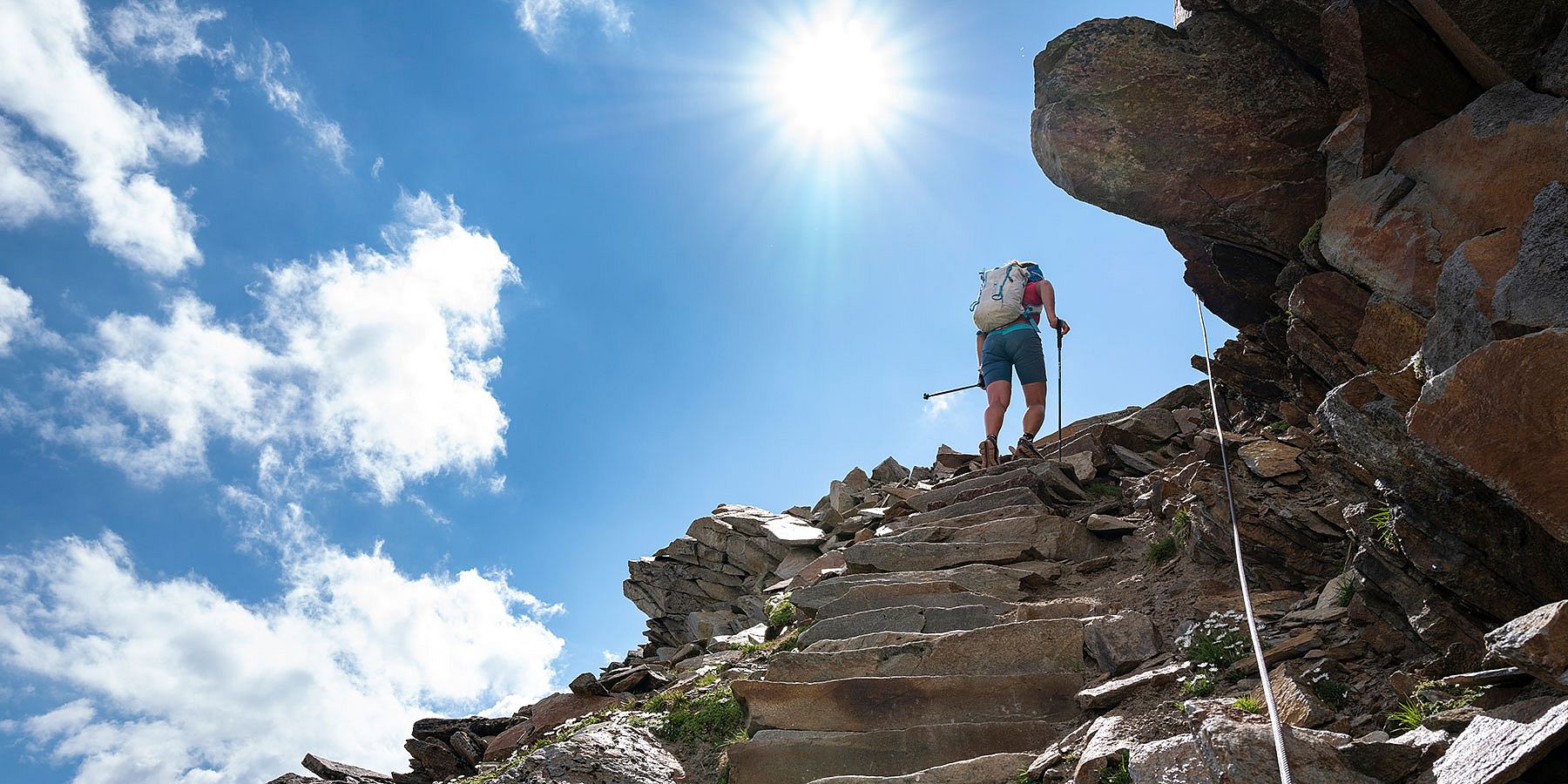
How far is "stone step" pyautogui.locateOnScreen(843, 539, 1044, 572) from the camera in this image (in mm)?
9719

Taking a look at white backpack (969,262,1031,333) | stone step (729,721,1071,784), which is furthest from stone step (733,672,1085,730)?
white backpack (969,262,1031,333)

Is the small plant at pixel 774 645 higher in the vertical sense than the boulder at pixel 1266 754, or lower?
higher

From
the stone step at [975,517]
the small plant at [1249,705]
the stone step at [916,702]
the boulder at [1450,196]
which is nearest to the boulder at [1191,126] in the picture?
the boulder at [1450,196]

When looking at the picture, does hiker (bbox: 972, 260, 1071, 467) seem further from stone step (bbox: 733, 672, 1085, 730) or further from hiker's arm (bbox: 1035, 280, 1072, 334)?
stone step (bbox: 733, 672, 1085, 730)

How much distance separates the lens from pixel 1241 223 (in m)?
8.97

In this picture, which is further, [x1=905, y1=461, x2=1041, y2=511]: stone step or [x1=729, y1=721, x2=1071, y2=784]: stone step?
[x1=905, y1=461, x2=1041, y2=511]: stone step

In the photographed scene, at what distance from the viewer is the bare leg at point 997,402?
14.0 meters

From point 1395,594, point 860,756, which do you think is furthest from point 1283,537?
point 860,756

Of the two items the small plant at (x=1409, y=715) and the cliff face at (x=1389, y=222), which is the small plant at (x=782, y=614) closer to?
the cliff face at (x=1389, y=222)

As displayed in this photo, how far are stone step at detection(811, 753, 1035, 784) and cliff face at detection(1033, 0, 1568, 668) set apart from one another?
2.26 metres

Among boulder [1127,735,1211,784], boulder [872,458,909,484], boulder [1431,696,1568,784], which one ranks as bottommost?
boulder [1431,696,1568,784]

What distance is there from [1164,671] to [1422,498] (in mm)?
1746

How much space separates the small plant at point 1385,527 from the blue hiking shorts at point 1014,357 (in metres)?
7.91

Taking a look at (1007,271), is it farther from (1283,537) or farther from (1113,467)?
(1283,537)
